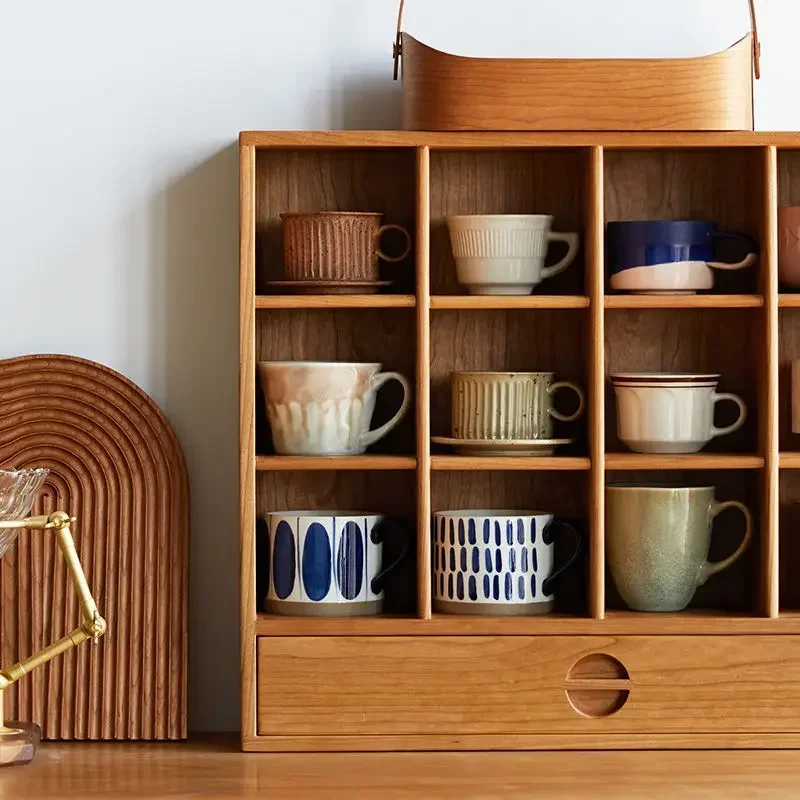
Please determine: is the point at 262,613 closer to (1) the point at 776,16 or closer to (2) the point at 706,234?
(2) the point at 706,234

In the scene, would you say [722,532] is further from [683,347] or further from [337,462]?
[337,462]

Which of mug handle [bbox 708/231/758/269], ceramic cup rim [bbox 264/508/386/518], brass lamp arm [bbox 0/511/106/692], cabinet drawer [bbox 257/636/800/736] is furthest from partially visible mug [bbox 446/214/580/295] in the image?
brass lamp arm [bbox 0/511/106/692]

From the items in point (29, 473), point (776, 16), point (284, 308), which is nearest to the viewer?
point (29, 473)

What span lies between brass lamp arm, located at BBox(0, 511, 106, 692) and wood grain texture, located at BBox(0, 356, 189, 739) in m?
0.12

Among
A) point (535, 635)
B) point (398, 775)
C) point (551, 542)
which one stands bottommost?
point (398, 775)

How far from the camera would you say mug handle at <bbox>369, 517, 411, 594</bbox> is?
1.53 m

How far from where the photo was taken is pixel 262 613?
1.56 m

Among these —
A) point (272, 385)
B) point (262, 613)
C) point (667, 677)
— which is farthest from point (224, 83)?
point (667, 677)

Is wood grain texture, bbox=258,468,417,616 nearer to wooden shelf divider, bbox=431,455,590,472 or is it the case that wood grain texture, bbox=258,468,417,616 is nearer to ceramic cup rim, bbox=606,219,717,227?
wooden shelf divider, bbox=431,455,590,472

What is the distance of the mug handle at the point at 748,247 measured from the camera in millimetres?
1517

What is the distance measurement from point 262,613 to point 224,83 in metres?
0.69

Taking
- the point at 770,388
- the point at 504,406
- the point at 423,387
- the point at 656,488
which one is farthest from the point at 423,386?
the point at 770,388

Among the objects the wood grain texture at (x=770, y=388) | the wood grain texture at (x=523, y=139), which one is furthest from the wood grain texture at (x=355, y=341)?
the wood grain texture at (x=770, y=388)

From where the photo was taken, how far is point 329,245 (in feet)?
4.98
